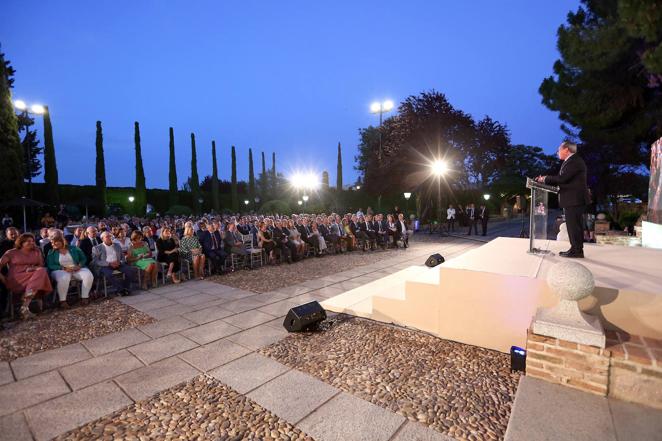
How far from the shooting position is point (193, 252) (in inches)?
293

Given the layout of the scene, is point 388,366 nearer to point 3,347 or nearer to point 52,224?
point 3,347

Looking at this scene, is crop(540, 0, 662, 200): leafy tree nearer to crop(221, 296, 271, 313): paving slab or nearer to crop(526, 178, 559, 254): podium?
crop(526, 178, 559, 254): podium

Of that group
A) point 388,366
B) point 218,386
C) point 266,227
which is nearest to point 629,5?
point 388,366

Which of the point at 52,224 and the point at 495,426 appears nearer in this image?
the point at 495,426

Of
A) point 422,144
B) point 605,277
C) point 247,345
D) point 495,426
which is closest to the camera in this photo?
point 495,426

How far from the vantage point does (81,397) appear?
2736mm

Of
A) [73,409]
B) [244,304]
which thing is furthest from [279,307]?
[73,409]

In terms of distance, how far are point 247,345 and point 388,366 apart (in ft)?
5.37

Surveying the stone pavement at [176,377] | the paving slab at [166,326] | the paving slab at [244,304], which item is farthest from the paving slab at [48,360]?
the paving slab at [244,304]

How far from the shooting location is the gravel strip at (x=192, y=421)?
2.25 metres

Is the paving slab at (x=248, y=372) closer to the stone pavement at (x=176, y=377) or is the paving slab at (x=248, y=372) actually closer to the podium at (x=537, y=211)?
the stone pavement at (x=176, y=377)

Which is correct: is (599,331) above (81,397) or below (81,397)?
above

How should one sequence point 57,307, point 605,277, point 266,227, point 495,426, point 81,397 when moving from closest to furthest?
point 495,426 → point 81,397 → point 605,277 → point 57,307 → point 266,227

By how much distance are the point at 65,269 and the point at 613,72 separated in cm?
1583
